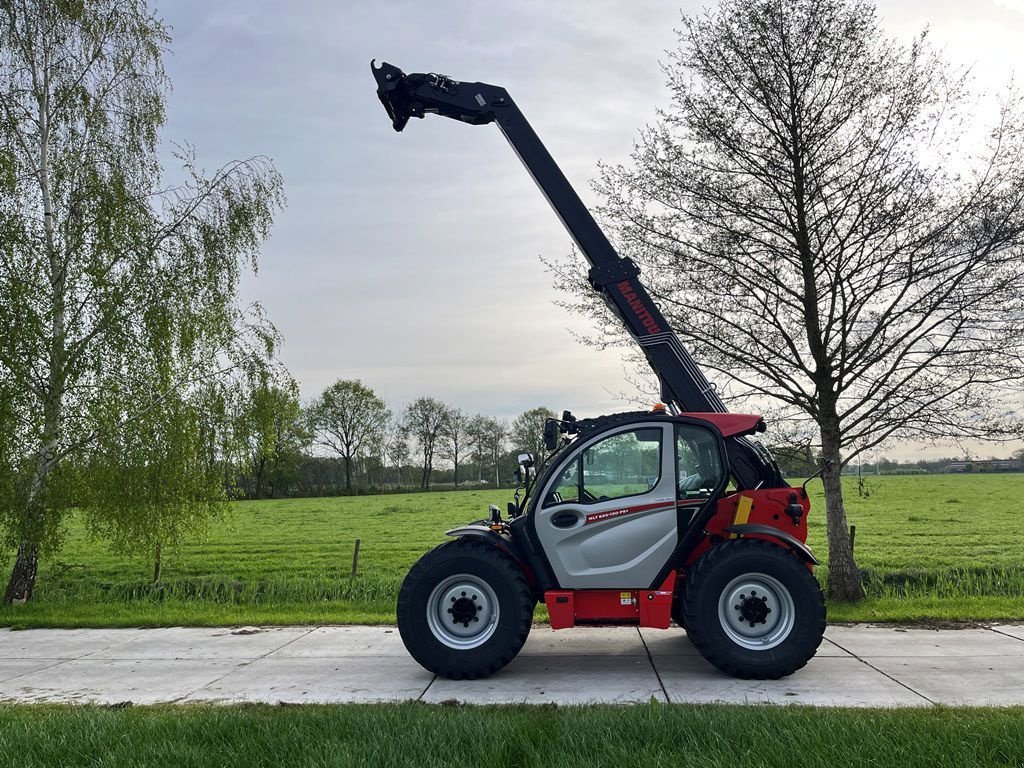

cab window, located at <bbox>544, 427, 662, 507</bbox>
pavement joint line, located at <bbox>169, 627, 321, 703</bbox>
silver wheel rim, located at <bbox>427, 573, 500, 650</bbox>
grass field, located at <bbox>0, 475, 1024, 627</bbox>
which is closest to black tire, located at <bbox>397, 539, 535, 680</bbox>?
silver wheel rim, located at <bbox>427, 573, 500, 650</bbox>

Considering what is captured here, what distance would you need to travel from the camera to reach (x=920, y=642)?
25.1 ft

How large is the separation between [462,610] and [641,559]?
160cm

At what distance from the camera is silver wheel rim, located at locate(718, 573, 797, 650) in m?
6.45

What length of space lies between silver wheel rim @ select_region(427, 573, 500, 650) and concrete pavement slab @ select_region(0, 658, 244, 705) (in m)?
2.07

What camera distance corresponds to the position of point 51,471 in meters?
10.5

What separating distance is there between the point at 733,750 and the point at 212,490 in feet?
28.9

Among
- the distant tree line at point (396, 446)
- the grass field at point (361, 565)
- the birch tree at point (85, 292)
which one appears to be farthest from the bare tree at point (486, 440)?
the birch tree at point (85, 292)

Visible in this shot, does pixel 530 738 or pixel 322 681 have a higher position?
pixel 530 738

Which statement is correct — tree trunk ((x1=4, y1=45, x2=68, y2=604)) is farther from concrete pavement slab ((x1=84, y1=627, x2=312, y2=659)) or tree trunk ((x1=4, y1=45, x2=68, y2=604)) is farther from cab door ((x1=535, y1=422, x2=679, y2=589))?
cab door ((x1=535, y1=422, x2=679, y2=589))

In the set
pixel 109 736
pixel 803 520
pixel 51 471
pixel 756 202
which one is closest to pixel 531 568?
pixel 803 520

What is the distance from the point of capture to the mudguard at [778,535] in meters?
6.64

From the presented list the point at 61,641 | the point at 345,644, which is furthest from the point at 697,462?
the point at 61,641

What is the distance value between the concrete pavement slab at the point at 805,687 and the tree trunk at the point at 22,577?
8.92 metres

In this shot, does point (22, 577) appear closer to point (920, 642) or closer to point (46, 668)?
point (46, 668)
